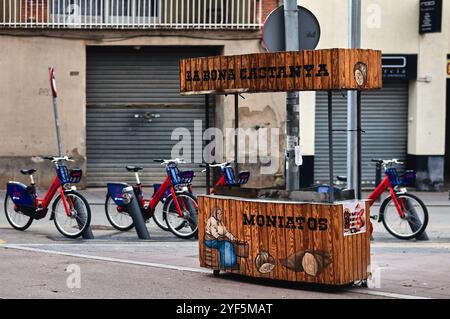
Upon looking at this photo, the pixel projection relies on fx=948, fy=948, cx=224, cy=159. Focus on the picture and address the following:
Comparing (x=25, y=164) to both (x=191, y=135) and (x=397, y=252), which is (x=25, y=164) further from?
(x=397, y=252)

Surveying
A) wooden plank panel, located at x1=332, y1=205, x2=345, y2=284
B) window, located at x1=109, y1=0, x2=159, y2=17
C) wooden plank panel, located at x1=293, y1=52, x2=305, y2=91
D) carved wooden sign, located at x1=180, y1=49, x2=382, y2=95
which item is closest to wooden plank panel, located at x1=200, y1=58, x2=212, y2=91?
carved wooden sign, located at x1=180, y1=49, x2=382, y2=95

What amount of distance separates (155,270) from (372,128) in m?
12.9

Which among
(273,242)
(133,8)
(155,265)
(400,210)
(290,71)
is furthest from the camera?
(133,8)

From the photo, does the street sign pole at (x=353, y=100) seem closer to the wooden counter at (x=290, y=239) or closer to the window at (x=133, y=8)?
the wooden counter at (x=290, y=239)

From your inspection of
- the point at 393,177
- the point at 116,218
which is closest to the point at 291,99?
the point at 393,177

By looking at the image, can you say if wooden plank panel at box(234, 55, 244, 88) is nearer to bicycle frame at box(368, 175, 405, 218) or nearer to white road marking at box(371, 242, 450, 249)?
white road marking at box(371, 242, 450, 249)

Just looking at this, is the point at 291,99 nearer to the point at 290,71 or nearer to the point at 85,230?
the point at 290,71

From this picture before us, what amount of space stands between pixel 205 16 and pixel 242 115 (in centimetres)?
241

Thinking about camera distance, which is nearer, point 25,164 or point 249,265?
point 249,265

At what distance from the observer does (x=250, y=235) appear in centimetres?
943

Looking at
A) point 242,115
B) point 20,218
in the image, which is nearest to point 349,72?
point 20,218

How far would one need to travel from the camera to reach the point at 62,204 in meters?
13.4

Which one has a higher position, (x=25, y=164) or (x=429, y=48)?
(x=429, y=48)

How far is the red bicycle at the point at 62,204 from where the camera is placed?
1330 cm
